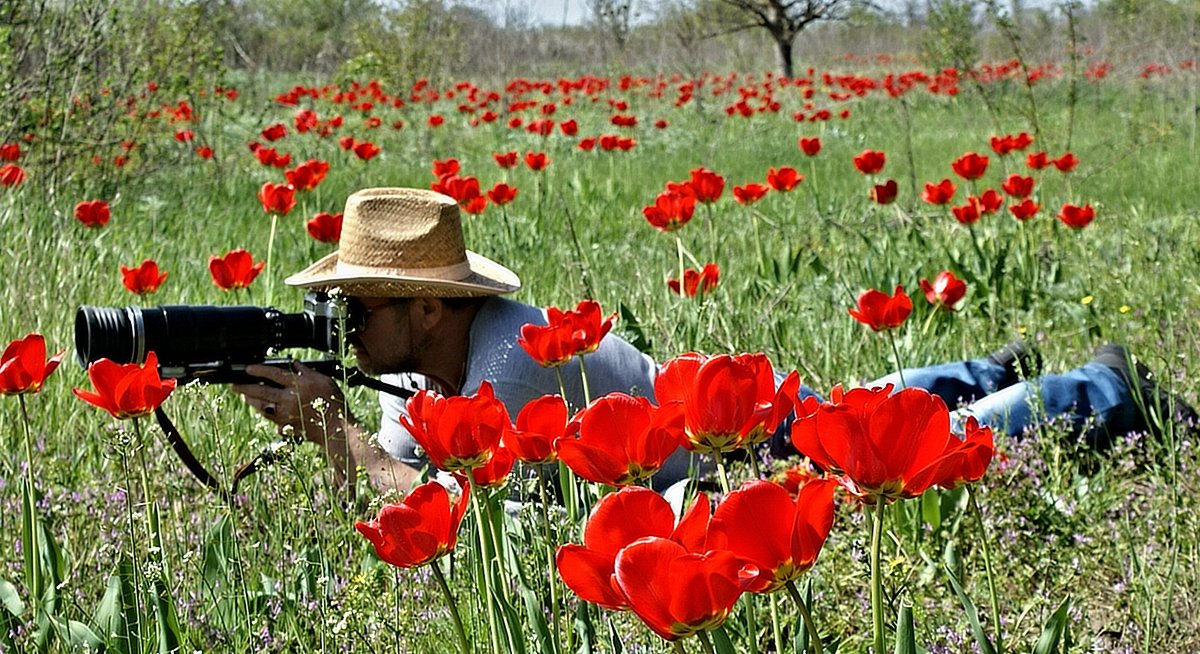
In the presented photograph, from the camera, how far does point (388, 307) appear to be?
249 cm

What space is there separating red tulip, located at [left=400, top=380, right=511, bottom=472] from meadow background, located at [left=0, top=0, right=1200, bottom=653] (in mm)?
239

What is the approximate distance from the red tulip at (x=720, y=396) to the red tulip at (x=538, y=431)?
20cm

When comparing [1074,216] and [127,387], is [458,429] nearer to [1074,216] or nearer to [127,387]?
[127,387]

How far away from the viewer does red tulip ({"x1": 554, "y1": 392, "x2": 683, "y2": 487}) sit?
1.03m

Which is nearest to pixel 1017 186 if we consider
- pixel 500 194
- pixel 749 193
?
pixel 749 193

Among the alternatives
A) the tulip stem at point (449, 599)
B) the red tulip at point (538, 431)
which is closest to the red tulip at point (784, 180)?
the red tulip at point (538, 431)

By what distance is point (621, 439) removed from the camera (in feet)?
3.44

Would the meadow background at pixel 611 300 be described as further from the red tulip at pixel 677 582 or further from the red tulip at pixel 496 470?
the red tulip at pixel 677 582

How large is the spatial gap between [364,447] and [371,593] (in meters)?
0.99

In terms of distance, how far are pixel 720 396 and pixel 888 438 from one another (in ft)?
0.58

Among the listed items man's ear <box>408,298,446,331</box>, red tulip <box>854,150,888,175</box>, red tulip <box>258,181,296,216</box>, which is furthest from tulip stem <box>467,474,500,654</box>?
red tulip <box>854,150,888,175</box>

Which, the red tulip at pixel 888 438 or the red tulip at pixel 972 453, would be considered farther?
the red tulip at pixel 972 453

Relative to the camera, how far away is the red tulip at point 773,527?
81 centimetres

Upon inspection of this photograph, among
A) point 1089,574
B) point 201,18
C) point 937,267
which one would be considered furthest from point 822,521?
point 201,18
